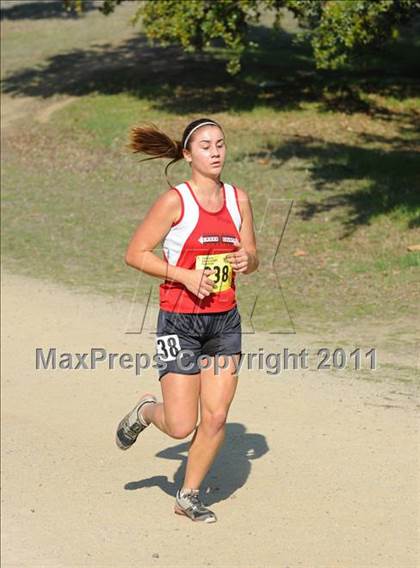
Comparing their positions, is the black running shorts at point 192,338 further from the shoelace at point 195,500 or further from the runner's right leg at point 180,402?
the shoelace at point 195,500

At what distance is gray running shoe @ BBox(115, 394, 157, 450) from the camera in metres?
7.19

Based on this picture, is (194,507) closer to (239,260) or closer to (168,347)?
(168,347)

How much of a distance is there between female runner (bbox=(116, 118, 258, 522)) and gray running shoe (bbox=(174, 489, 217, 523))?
0.93ft

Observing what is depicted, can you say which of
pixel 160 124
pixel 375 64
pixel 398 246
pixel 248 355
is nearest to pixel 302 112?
pixel 160 124

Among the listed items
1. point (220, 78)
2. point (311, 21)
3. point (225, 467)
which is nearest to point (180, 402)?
point (225, 467)

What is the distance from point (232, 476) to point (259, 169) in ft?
35.3

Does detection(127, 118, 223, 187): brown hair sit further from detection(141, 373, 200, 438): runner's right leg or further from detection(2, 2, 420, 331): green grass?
detection(2, 2, 420, 331): green grass

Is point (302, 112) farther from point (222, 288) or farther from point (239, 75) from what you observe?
point (222, 288)

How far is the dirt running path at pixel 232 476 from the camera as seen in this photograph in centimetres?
675

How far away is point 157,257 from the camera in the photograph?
6.39 m

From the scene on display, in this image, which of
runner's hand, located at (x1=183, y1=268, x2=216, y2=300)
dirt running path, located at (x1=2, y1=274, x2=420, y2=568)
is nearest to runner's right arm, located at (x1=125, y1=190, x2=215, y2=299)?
runner's hand, located at (x1=183, y1=268, x2=216, y2=300)

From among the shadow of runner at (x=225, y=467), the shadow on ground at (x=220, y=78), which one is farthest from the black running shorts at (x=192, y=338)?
the shadow on ground at (x=220, y=78)

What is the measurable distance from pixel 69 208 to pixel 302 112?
20.5ft

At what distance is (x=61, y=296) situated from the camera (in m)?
12.8
